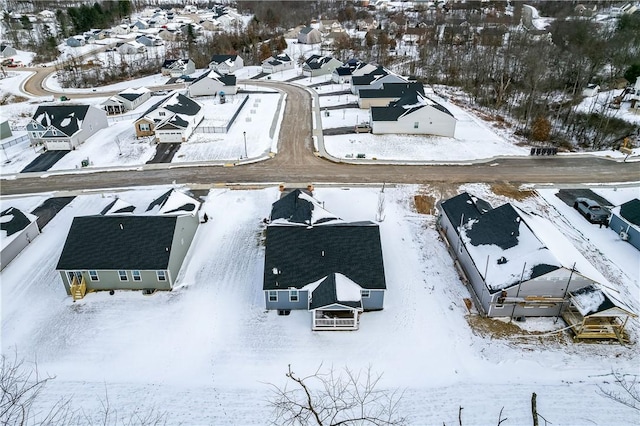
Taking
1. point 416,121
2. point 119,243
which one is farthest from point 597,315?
point 416,121

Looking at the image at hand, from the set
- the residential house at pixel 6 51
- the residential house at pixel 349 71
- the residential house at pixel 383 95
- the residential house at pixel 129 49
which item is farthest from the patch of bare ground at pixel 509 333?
the residential house at pixel 6 51

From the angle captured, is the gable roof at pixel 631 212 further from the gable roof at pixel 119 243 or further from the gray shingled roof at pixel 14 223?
the gray shingled roof at pixel 14 223

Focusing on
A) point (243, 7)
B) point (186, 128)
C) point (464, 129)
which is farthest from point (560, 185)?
point (243, 7)

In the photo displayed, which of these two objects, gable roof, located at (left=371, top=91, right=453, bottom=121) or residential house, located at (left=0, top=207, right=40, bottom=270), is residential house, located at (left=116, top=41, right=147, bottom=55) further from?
residential house, located at (left=0, top=207, right=40, bottom=270)

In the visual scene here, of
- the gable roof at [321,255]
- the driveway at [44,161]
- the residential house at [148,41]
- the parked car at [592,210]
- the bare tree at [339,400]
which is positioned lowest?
the bare tree at [339,400]

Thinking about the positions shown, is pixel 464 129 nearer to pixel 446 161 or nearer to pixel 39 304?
pixel 446 161

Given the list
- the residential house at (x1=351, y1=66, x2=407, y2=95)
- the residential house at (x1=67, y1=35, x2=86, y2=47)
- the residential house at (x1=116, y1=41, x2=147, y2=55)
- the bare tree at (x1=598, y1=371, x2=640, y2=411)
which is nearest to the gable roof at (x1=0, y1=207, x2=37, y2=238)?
the bare tree at (x1=598, y1=371, x2=640, y2=411)
